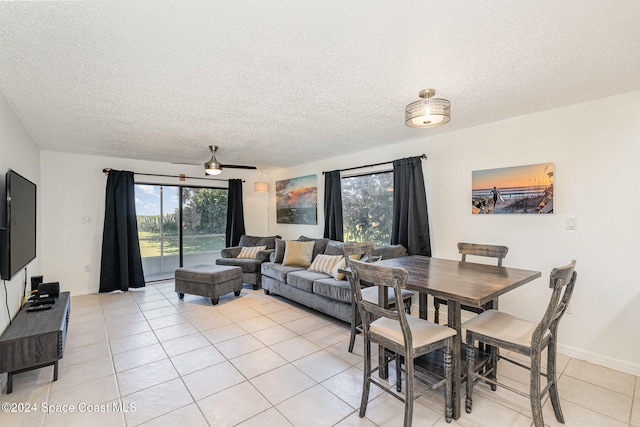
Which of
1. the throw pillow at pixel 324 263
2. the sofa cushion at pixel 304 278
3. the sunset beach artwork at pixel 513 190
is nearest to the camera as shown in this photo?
the sunset beach artwork at pixel 513 190

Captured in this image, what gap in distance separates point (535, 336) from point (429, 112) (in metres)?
1.59

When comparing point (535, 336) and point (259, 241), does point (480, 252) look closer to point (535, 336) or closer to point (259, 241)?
point (535, 336)

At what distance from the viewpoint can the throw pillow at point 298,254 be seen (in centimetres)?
480

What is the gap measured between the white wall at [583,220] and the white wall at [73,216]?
19.1 ft

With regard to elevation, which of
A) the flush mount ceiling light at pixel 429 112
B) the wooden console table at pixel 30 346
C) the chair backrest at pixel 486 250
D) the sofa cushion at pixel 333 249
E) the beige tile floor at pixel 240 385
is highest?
the flush mount ceiling light at pixel 429 112

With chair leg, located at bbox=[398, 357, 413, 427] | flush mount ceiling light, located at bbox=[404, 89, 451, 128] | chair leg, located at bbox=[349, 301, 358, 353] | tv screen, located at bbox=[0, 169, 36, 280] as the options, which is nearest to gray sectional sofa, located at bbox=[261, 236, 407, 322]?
chair leg, located at bbox=[349, 301, 358, 353]

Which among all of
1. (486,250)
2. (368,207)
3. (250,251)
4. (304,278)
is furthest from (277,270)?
(486,250)

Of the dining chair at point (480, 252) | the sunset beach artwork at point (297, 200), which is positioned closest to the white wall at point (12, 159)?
the dining chair at point (480, 252)

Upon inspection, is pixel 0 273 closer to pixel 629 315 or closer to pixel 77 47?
pixel 77 47

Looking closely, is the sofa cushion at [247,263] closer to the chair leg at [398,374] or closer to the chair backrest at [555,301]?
the chair leg at [398,374]

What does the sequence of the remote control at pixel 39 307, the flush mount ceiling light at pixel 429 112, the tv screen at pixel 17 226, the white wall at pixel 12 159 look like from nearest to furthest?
the flush mount ceiling light at pixel 429 112
the tv screen at pixel 17 226
the white wall at pixel 12 159
the remote control at pixel 39 307

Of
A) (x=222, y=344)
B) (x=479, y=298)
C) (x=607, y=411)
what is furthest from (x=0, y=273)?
(x=607, y=411)

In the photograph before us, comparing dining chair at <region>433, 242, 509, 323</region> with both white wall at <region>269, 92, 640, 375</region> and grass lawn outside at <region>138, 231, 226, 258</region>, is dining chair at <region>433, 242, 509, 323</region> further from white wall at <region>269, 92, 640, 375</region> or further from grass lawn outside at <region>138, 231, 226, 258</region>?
grass lawn outside at <region>138, 231, 226, 258</region>

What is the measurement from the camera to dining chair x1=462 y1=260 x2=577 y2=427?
5.62 ft
